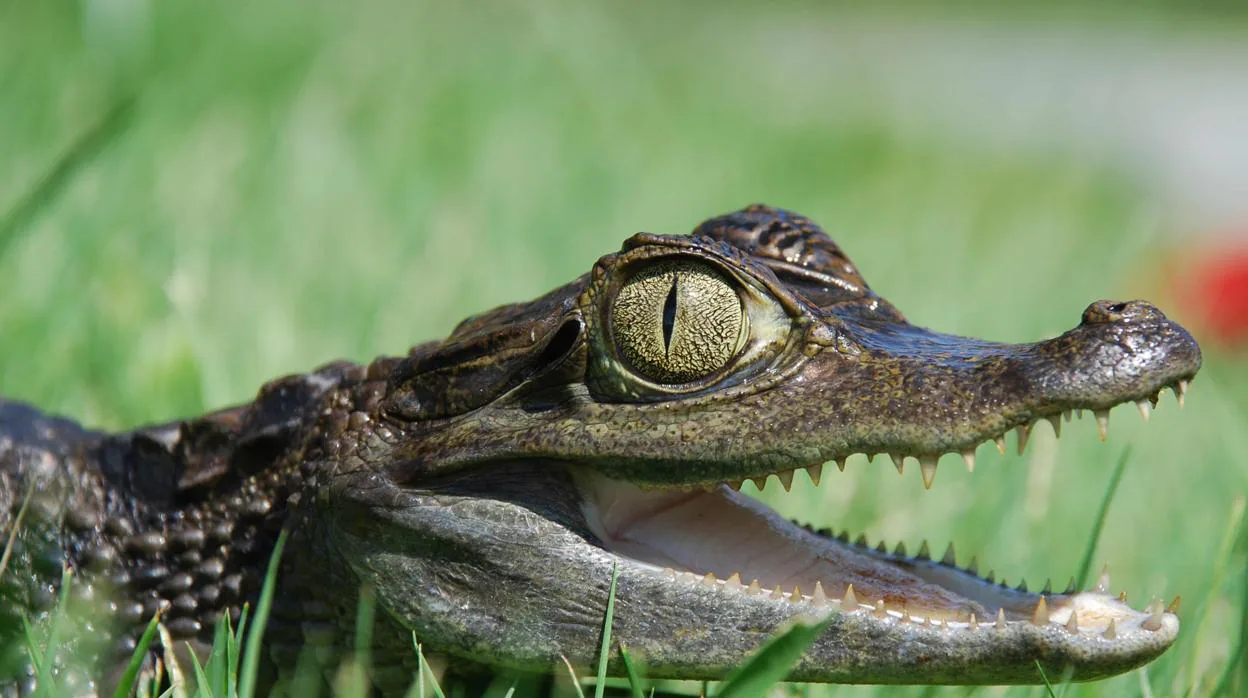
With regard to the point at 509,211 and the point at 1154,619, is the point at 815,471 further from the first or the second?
the point at 509,211

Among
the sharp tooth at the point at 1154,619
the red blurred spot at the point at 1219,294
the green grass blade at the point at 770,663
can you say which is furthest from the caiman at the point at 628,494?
the red blurred spot at the point at 1219,294

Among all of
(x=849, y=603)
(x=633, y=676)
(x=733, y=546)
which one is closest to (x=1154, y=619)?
(x=849, y=603)

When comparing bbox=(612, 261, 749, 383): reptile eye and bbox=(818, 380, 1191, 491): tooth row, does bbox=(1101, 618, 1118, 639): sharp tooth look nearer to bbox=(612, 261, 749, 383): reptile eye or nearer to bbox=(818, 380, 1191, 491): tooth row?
bbox=(818, 380, 1191, 491): tooth row

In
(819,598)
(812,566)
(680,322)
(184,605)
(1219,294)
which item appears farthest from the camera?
(1219,294)

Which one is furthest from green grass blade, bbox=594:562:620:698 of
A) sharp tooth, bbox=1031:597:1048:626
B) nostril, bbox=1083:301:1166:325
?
nostril, bbox=1083:301:1166:325

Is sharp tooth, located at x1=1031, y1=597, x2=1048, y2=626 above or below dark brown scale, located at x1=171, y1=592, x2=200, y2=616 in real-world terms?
below

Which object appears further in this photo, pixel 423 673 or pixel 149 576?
pixel 149 576

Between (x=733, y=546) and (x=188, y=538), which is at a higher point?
(x=188, y=538)
